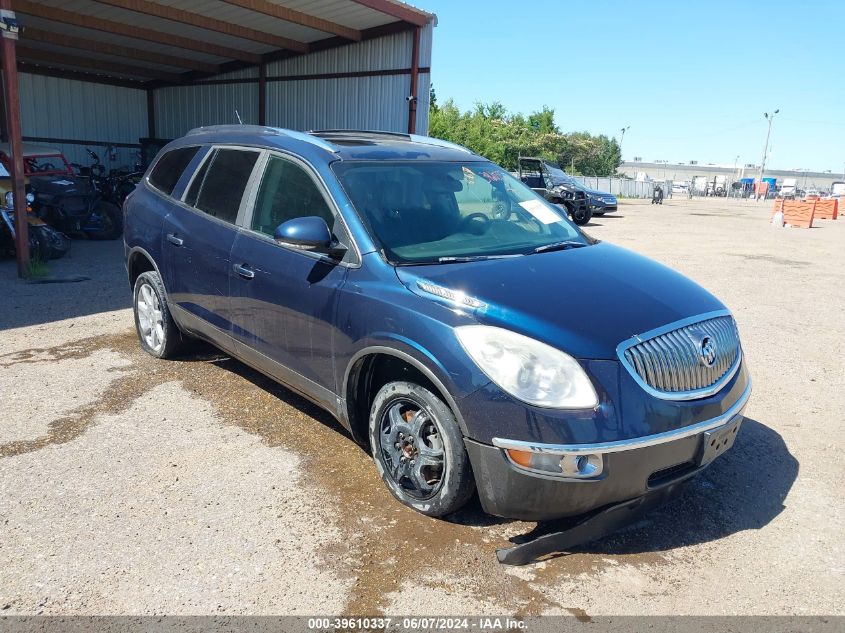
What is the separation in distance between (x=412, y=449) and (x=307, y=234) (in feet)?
3.91

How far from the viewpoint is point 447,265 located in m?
3.31

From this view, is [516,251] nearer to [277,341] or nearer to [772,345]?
[277,341]

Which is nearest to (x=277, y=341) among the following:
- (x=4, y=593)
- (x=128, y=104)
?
(x=4, y=593)

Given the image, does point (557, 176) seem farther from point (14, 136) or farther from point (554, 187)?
point (14, 136)

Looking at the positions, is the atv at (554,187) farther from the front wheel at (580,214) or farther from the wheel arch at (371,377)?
the wheel arch at (371,377)

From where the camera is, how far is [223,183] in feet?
14.8

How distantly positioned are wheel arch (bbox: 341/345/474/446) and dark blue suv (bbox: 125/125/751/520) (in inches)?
0.5

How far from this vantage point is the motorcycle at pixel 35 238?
9602 mm

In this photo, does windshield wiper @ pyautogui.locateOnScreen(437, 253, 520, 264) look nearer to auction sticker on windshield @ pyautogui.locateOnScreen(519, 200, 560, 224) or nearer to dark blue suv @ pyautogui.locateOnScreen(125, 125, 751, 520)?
dark blue suv @ pyautogui.locateOnScreen(125, 125, 751, 520)

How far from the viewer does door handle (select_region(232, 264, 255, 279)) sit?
4.01 meters

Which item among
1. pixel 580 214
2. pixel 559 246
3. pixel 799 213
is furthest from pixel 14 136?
pixel 799 213

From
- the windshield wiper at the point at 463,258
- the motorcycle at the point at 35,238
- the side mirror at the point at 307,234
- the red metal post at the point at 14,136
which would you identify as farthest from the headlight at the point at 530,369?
the motorcycle at the point at 35,238

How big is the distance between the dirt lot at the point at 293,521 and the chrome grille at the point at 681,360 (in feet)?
2.28

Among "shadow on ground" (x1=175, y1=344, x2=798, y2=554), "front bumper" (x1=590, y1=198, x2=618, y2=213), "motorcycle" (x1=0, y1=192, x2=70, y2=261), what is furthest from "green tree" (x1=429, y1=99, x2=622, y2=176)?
"shadow on ground" (x1=175, y1=344, x2=798, y2=554)
